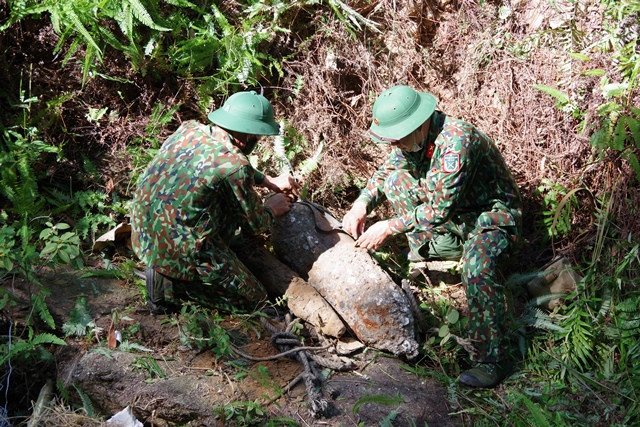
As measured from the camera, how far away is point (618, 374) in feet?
13.7

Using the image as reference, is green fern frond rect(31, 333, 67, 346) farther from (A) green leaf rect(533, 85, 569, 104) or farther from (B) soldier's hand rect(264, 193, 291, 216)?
(A) green leaf rect(533, 85, 569, 104)

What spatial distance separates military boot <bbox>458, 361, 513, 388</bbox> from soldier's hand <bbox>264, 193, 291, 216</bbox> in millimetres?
1942

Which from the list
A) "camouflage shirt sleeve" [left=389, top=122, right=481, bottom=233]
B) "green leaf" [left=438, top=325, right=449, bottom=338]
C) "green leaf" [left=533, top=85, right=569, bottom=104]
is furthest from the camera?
"green leaf" [left=533, top=85, right=569, bottom=104]

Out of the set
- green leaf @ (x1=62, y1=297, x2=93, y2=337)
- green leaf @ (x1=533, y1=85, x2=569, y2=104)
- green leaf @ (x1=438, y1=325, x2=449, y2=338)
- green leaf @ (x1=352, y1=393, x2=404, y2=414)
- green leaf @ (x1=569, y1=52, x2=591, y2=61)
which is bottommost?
green leaf @ (x1=438, y1=325, x2=449, y2=338)

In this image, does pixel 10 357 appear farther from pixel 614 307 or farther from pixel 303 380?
pixel 614 307

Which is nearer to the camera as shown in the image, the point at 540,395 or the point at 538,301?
the point at 540,395

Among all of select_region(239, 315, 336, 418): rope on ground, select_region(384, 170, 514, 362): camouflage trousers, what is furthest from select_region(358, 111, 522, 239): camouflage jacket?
select_region(239, 315, 336, 418): rope on ground

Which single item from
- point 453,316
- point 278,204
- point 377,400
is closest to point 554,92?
point 453,316

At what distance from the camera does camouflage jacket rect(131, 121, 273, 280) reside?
430cm

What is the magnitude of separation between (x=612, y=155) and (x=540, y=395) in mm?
2291

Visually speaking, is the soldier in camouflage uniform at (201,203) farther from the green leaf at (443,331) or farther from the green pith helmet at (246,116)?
the green leaf at (443,331)

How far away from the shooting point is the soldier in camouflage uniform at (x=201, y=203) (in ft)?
14.2

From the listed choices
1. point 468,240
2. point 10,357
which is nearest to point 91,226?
point 10,357

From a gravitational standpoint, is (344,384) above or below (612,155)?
below
